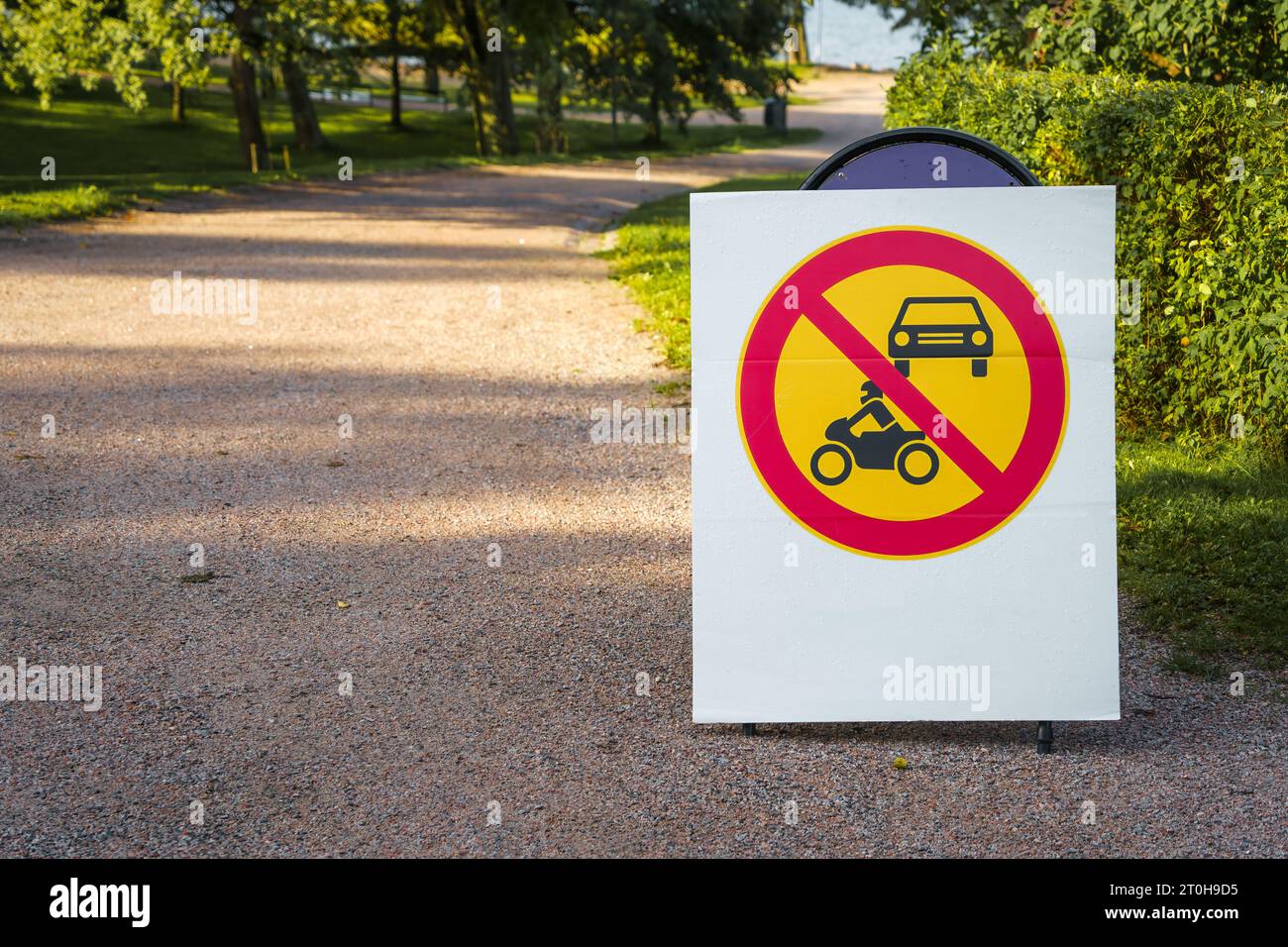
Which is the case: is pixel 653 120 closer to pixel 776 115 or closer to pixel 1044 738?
pixel 776 115

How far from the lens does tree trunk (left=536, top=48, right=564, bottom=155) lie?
32906 mm

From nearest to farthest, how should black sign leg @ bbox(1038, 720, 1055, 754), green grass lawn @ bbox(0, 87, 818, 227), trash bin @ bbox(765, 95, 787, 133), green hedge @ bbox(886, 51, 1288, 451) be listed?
1. black sign leg @ bbox(1038, 720, 1055, 754)
2. green hedge @ bbox(886, 51, 1288, 451)
3. green grass lawn @ bbox(0, 87, 818, 227)
4. trash bin @ bbox(765, 95, 787, 133)

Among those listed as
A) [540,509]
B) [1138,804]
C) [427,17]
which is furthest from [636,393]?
[427,17]

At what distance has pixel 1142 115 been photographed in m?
6.76

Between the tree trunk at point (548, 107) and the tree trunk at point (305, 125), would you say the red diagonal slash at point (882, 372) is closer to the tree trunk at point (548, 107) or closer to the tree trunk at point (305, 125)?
the tree trunk at point (548, 107)

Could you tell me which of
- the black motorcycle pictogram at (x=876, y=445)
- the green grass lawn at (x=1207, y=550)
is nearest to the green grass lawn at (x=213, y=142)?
the green grass lawn at (x=1207, y=550)

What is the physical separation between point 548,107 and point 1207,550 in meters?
29.2

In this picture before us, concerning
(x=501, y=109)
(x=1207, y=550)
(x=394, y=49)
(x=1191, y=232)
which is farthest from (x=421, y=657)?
(x=394, y=49)

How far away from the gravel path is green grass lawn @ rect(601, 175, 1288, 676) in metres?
0.34

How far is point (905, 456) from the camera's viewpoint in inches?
157

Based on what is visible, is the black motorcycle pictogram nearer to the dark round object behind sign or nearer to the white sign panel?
the white sign panel

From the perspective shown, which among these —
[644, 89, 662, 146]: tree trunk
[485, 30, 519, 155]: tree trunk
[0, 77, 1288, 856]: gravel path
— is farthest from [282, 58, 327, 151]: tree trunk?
[0, 77, 1288, 856]: gravel path

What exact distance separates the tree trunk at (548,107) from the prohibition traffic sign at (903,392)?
29.7 meters
